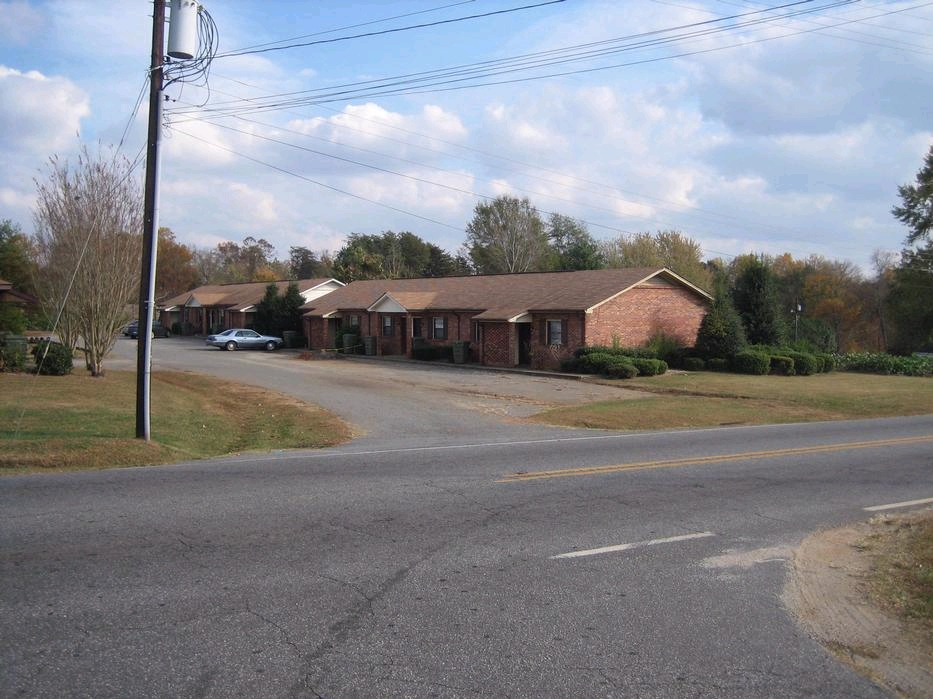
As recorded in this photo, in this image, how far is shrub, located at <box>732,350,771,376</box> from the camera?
119ft

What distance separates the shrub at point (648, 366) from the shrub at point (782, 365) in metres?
6.32

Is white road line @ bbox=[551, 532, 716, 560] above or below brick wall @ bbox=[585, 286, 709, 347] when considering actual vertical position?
below

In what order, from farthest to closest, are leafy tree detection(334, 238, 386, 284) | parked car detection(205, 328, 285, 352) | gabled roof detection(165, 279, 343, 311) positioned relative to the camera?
leafy tree detection(334, 238, 386, 284), gabled roof detection(165, 279, 343, 311), parked car detection(205, 328, 285, 352)

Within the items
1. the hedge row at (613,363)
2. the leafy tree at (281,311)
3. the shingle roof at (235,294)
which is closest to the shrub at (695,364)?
the hedge row at (613,363)

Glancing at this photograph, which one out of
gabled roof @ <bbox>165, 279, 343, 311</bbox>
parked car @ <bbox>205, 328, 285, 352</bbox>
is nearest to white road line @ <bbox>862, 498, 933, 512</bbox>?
parked car @ <bbox>205, 328, 285, 352</bbox>

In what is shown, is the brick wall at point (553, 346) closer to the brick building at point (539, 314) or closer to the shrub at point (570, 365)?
the brick building at point (539, 314)

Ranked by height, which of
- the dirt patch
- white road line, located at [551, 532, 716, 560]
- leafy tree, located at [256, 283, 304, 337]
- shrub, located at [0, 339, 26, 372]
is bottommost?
Result: the dirt patch

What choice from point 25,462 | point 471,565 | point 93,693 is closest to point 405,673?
point 93,693

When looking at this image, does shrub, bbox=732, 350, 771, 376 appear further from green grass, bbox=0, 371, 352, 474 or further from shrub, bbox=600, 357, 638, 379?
green grass, bbox=0, 371, 352, 474

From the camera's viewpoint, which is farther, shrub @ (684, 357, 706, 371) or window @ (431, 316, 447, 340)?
window @ (431, 316, 447, 340)

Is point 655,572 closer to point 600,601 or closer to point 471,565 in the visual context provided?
point 600,601

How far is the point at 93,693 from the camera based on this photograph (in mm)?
4535

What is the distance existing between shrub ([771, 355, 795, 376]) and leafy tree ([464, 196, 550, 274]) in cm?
4243

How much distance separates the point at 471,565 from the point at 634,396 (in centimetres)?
2155
